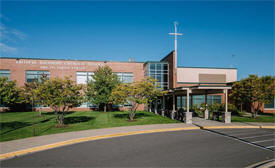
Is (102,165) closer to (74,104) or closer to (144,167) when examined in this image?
(144,167)

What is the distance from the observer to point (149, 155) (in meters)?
7.29

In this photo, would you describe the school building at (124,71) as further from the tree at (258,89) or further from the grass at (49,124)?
the grass at (49,124)

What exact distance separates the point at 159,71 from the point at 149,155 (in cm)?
2411

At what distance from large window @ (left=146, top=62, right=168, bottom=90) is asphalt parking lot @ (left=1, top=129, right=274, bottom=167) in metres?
21.4

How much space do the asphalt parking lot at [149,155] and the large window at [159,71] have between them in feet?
70.2

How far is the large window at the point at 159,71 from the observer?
99.7 feet

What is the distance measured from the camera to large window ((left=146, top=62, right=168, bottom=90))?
99.7 feet

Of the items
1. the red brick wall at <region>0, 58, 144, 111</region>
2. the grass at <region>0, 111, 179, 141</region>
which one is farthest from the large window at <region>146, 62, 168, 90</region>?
the grass at <region>0, 111, 179, 141</region>

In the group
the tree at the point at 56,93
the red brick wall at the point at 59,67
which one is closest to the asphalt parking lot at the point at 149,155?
the tree at the point at 56,93

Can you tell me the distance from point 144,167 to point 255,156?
16.4 ft

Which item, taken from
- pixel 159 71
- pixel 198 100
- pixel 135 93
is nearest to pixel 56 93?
pixel 135 93

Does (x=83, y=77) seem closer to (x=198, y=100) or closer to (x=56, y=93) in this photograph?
(x=56, y=93)

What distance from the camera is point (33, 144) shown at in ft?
28.8

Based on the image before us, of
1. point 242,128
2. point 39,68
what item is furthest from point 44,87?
point 39,68
